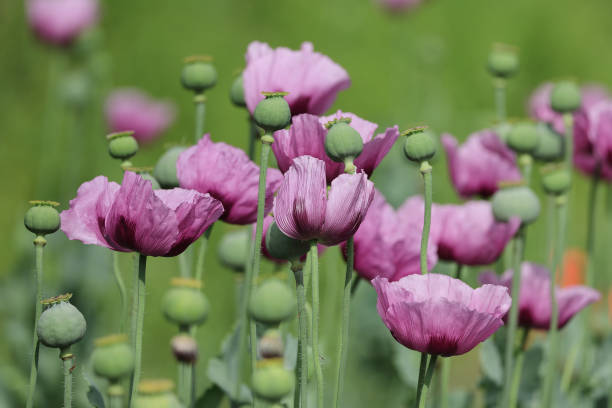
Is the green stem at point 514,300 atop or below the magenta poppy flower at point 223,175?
below

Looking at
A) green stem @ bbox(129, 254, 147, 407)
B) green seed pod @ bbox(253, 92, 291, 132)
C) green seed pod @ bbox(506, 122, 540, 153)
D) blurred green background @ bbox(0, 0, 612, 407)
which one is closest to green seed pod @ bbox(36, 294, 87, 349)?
green stem @ bbox(129, 254, 147, 407)

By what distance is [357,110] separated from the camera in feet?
7.10

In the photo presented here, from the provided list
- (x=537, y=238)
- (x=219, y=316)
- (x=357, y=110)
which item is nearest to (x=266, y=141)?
(x=219, y=316)

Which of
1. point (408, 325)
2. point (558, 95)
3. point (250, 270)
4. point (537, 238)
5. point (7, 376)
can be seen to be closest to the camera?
point (408, 325)

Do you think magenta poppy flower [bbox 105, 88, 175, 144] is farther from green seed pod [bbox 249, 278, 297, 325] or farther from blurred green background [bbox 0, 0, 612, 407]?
green seed pod [bbox 249, 278, 297, 325]

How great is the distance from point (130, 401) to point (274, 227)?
0.49 ft

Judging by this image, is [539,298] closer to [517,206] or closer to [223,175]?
[517,206]

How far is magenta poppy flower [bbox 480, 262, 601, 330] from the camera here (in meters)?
0.77

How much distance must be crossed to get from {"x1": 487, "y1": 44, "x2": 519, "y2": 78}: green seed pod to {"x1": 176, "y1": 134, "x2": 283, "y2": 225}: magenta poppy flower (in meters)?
0.34

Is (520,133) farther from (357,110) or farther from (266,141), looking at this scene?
(357,110)

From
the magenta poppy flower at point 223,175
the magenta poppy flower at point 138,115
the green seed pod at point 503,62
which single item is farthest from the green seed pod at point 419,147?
the magenta poppy flower at point 138,115

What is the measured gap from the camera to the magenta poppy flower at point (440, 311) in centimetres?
55

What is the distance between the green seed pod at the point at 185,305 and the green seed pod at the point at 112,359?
3cm

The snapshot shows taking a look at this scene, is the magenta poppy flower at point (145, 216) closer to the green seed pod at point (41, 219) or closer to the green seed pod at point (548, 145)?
the green seed pod at point (41, 219)
